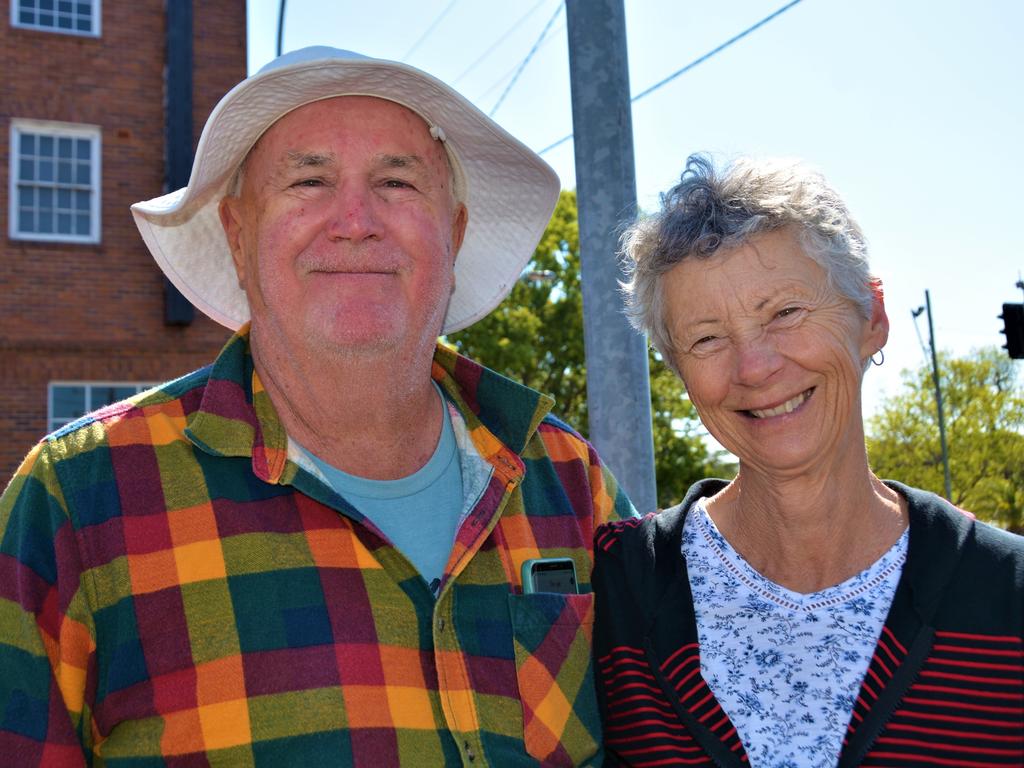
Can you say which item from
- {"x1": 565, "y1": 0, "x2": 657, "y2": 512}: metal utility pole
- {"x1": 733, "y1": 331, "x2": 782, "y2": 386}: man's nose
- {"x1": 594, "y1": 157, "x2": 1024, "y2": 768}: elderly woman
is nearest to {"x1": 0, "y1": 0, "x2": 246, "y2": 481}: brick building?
{"x1": 565, "y1": 0, "x2": 657, "y2": 512}: metal utility pole

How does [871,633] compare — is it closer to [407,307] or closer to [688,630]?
[688,630]

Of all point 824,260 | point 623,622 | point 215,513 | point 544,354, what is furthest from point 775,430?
point 544,354

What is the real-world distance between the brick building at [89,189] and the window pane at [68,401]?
0.02 m

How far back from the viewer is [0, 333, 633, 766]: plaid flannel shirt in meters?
2.11

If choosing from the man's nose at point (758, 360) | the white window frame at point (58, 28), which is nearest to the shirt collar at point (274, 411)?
the man's nose at point (758, 360)

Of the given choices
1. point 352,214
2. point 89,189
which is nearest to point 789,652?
point 352,214

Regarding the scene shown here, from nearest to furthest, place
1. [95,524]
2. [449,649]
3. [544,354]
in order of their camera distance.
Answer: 1. [95,524]
2. [449,649]
3. [544,354]

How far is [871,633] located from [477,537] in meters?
0.93

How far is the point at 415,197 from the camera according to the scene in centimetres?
269

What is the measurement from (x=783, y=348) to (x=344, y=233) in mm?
1096

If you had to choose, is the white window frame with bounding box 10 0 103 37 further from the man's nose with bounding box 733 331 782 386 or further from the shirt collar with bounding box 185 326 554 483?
the man's nose with bounding box 733 331 782 386

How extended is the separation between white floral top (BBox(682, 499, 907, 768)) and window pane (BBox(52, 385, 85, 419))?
12.1 meters

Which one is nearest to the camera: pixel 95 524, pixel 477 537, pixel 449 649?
pixel 95 524

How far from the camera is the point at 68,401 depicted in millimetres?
13102
